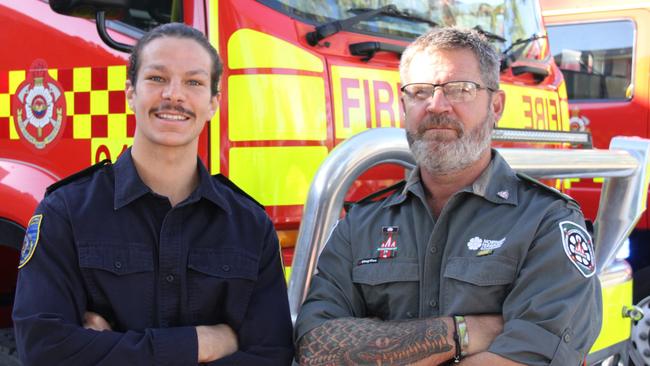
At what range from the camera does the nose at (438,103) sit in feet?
6.61

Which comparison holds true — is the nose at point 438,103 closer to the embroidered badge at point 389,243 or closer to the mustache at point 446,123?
the mustache at point 446,123

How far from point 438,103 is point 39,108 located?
1.42 meters

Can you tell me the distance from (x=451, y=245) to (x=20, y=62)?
1632mm

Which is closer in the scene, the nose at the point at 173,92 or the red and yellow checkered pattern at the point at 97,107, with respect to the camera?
the nose at the point at 173,92

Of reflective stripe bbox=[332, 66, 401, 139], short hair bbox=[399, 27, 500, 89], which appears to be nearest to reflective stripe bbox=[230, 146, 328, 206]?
reflective stripe bbox=[332, 66, 401, 139]

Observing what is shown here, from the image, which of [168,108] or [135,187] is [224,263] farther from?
[168,108]

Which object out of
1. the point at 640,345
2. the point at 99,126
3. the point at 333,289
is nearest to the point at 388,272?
the point at 333,289

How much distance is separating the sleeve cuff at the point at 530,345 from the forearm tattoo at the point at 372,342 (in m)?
0.12

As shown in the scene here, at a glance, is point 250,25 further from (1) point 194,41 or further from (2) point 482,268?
(2) point 482,268

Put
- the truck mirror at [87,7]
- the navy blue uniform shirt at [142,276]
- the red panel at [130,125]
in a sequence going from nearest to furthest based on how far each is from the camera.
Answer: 1. the navy blue uniform shirt at [142,276]
2. the truck mirror at [87,7]
3. the red panel at [130,125]

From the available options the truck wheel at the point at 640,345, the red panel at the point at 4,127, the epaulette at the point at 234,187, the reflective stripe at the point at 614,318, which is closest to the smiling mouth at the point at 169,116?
the epaulette at the point at 234,187

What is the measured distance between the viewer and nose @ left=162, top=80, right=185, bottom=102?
5.97 feet

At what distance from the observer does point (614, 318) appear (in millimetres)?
2936

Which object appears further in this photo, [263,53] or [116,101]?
[116,101]
